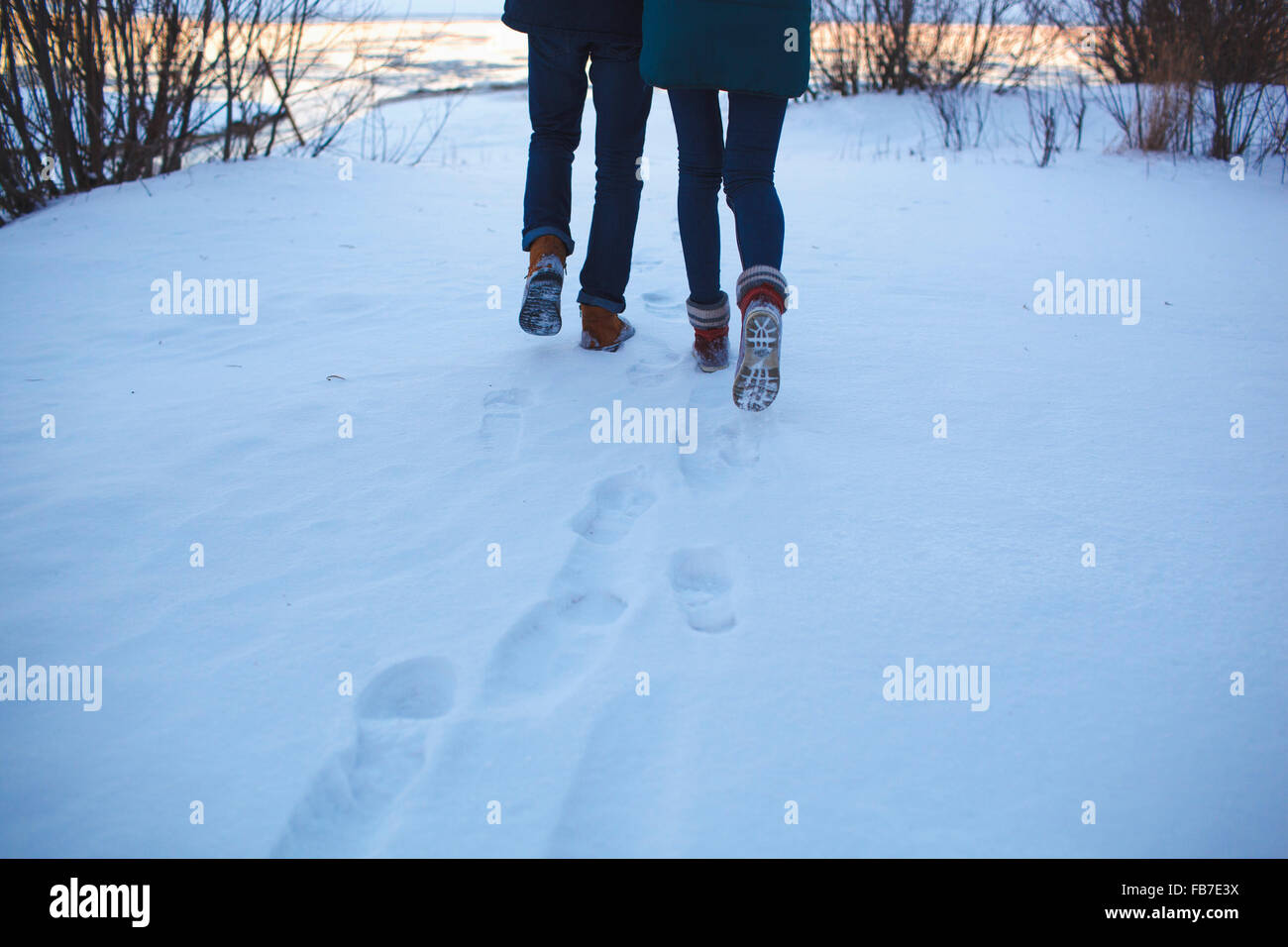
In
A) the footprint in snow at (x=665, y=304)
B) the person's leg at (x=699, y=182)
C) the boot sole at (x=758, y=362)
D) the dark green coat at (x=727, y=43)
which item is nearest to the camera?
the dark green coat at (x=727, y=43)

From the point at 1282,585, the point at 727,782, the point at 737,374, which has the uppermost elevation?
the point at 737,374

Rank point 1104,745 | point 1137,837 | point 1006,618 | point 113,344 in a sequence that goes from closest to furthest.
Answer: point 1137,837
point 1104,745
point 1006,618
point 113,344

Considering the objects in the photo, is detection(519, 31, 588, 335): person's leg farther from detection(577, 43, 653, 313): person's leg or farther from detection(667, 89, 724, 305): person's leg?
detection(667, 89, 724, 305): person's leg

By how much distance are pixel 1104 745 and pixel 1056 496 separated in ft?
2.16

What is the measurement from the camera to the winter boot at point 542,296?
2.06 m

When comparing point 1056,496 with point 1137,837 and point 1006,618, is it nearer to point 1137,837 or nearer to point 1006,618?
point 1006,618

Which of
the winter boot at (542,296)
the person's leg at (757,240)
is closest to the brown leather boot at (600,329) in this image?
the winter boot at (542,296)

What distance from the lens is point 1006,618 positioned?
1357mm

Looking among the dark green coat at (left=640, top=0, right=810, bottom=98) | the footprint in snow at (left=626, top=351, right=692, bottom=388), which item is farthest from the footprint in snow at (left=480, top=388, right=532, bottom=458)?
the dark green coat at (left=640, top=0, right=810, bottom=98)

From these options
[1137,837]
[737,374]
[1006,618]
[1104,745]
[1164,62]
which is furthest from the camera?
[1164,62]

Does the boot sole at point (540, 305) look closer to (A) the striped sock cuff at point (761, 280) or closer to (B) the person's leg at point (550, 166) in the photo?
(B) the person's leg at point (550, 166)

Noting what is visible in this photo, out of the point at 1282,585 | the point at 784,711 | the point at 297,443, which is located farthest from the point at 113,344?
the point at 1282,585

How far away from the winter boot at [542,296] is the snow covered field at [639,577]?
14 centimetres

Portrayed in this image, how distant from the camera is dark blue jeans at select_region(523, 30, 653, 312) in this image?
204 centimetres
